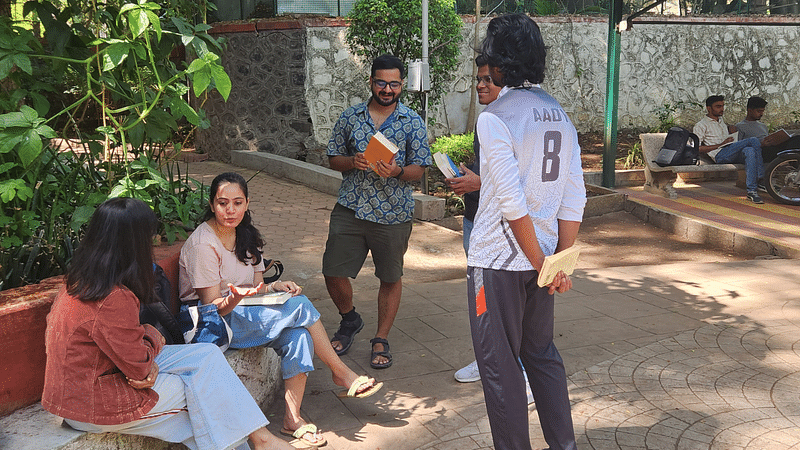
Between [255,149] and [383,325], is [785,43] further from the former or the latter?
[383,325]

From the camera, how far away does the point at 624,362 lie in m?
4.54

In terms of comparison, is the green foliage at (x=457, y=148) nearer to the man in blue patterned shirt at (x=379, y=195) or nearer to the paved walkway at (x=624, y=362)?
the paved walkway at (x=624, y=362)

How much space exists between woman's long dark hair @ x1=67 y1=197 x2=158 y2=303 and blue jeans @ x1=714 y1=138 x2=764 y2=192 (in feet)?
28.7

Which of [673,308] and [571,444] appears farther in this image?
[673,308]

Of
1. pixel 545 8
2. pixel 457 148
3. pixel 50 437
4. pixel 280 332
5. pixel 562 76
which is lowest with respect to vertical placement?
pixel 50 437

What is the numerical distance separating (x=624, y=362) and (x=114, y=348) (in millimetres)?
3070

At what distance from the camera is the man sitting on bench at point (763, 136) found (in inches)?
380

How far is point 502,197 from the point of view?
9.30 ft

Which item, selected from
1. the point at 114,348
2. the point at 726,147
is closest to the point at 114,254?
the point at 114,348

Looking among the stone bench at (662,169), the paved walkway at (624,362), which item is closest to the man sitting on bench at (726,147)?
the stone bench at (662,169)

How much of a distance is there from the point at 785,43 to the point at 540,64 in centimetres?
1441

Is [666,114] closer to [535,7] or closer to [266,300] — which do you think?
[535,7]

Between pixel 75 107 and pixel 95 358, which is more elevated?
pixel 75 107

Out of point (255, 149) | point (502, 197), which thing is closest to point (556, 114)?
point (502, 197)
